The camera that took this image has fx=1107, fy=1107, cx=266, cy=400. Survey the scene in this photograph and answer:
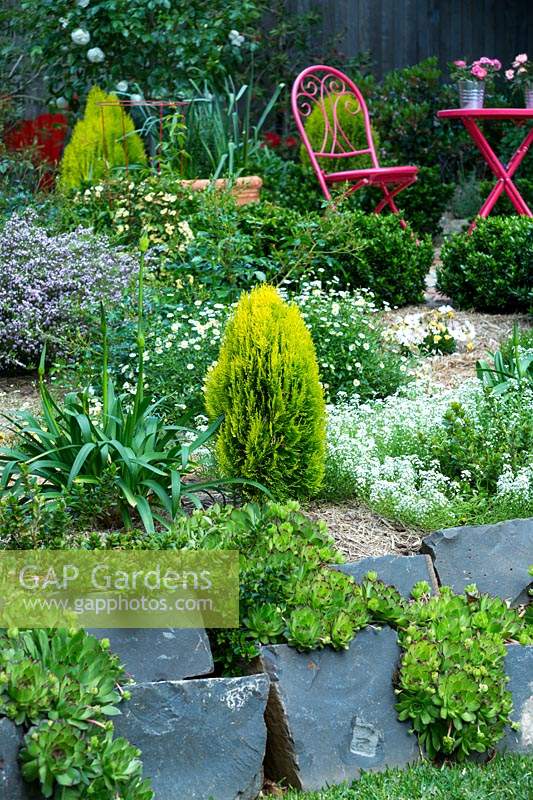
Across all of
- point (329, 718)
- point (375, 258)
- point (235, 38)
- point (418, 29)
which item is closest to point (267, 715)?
point (329, 718)

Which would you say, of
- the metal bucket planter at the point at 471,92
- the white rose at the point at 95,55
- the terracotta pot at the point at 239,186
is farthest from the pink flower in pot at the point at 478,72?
the white rose at the point at 95,55

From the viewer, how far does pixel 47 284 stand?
573 centimetres

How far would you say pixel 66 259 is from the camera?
595 centimetres

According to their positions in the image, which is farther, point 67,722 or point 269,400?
point 269,400

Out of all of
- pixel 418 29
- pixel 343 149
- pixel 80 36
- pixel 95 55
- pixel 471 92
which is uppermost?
pixel 80 36

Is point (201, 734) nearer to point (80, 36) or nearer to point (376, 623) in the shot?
point (376, 623)

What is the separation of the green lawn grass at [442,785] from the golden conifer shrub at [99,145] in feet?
18.9

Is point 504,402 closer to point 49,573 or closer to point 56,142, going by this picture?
point 49,573

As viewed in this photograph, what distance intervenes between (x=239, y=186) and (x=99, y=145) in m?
1.20

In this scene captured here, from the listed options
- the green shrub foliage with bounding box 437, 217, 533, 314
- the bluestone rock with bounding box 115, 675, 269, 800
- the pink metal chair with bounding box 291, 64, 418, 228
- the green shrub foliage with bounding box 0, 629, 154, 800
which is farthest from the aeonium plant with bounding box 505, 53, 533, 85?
the green shrub foliage with bounding box 0, 629, 154, 800

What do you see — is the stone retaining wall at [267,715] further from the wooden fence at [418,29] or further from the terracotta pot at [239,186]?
the wooden fence at [418,29]

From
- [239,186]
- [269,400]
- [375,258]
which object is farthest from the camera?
[239,186]

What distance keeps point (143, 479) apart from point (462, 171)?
8382 mm

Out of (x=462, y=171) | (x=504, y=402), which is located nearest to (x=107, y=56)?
(x=462, y=171)
